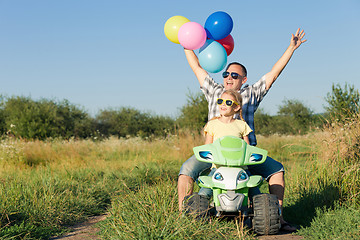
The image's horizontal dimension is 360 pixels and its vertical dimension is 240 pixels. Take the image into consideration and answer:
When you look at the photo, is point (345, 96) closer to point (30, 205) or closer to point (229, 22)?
point (229, 22)

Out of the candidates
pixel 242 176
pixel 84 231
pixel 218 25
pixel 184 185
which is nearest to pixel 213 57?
pixel 218 25

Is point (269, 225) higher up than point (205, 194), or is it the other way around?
point (205, 194)

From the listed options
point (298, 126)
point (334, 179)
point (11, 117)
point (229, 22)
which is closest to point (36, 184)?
point (229, 22)

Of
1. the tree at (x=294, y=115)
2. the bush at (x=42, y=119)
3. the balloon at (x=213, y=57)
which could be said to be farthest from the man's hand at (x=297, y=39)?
the tree at (x=294, y=115)

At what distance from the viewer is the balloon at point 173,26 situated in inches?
197

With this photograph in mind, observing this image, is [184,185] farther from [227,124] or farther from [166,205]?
[227,124]

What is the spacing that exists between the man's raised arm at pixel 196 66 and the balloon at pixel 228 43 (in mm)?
484

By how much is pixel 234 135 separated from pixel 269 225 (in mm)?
916

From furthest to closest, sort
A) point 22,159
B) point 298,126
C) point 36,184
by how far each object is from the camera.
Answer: point 298,126, point 22,159, point 36,184

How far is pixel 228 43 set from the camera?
5180mm

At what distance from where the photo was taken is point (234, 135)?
3578 mm

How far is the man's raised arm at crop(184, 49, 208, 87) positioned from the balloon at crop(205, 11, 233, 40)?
37cm

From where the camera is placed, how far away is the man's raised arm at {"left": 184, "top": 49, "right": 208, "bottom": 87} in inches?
187

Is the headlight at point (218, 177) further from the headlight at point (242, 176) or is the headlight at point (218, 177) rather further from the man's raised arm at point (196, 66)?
the man's raised arm at point (196, 66)
